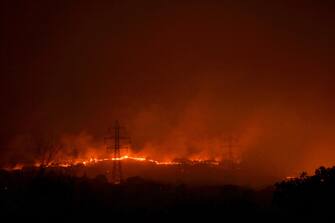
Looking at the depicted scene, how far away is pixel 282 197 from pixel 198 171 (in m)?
79.0

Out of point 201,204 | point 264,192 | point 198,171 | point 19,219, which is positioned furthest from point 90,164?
point 19,219

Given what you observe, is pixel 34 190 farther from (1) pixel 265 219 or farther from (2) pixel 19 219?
(1) pixel 265 219

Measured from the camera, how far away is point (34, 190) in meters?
27.2

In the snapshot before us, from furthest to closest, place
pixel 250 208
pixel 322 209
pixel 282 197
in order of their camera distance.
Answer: pixel 250 208, pixel 282 197, pixel 322 209

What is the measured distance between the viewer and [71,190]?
2892 centimetres

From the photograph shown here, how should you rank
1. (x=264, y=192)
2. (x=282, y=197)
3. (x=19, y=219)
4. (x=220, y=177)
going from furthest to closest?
(x=220, y=177) < (x=264, y=192) < (x=282, y=197) < (x=19, y=219)

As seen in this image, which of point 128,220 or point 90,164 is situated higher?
point 90,164

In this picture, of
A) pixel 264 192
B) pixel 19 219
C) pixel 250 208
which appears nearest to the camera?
pixel 19 219

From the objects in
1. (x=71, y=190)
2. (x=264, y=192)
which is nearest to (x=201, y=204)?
(x=71, y=190)

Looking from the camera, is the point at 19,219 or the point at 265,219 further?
the point at 265,219

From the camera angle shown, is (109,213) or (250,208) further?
(250,208)

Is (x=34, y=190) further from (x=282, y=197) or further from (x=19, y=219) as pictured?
(x=282, y=197)

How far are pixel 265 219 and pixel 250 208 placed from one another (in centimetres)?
225

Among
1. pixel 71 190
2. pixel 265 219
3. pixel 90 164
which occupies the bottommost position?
pixel 265 219
